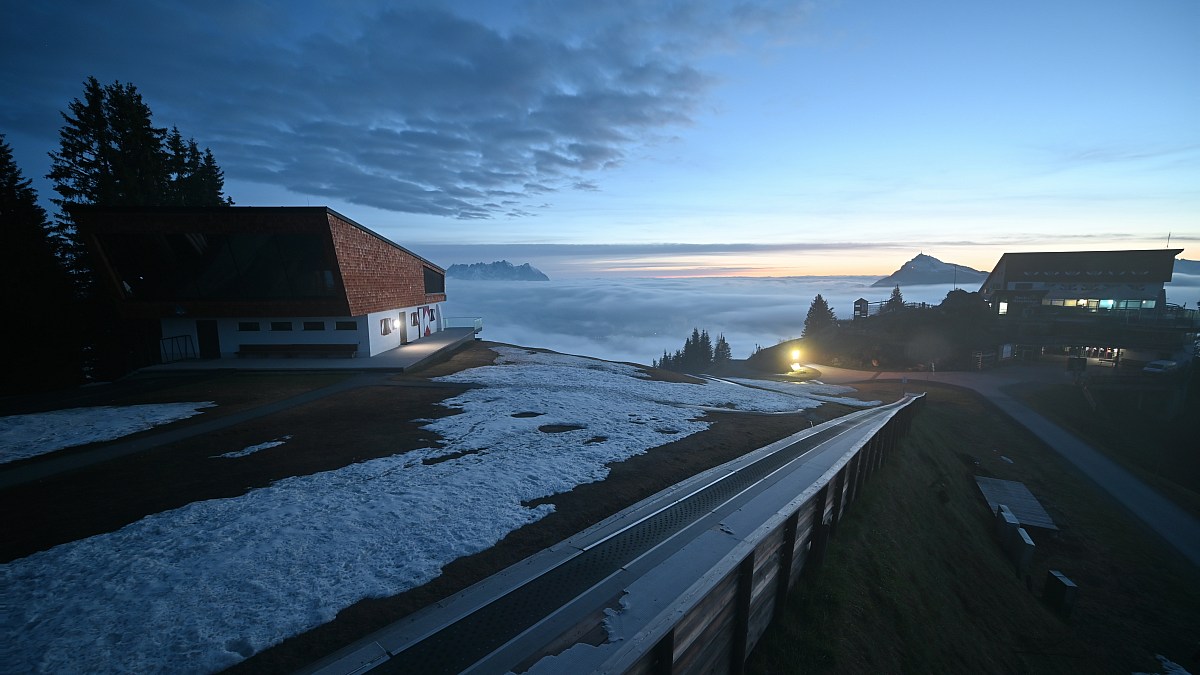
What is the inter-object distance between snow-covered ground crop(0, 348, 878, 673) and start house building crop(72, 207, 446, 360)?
55.5ft

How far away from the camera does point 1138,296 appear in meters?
54.5

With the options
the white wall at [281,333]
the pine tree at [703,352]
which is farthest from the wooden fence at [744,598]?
the pine tree at [703,352]

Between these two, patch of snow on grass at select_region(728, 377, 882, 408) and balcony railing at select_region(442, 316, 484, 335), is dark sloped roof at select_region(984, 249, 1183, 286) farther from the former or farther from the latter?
balcony railing at select_region(442, 316, 484, 335)

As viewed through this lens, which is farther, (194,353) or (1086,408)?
Answer: (1086,408)

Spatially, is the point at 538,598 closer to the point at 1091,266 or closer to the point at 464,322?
the point at 464,322

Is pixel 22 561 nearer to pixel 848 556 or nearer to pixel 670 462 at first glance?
pixel 670 462

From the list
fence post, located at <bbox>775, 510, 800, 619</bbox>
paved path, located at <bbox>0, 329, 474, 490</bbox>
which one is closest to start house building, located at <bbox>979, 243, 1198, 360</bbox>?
fence post, located at <bbox>775, 510, 800, 619</bbox>

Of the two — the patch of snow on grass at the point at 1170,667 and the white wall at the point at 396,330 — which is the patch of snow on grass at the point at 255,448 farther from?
the patch of snow on grass at the point at 1170,667

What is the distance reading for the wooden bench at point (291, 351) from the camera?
1121 inches

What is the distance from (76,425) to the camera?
15.6 metres

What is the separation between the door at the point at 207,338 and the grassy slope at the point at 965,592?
35779mm

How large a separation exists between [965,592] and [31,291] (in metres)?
49.0

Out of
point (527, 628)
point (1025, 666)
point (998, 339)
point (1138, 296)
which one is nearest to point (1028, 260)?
point (1138, 296)

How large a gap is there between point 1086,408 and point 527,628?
160 ft
